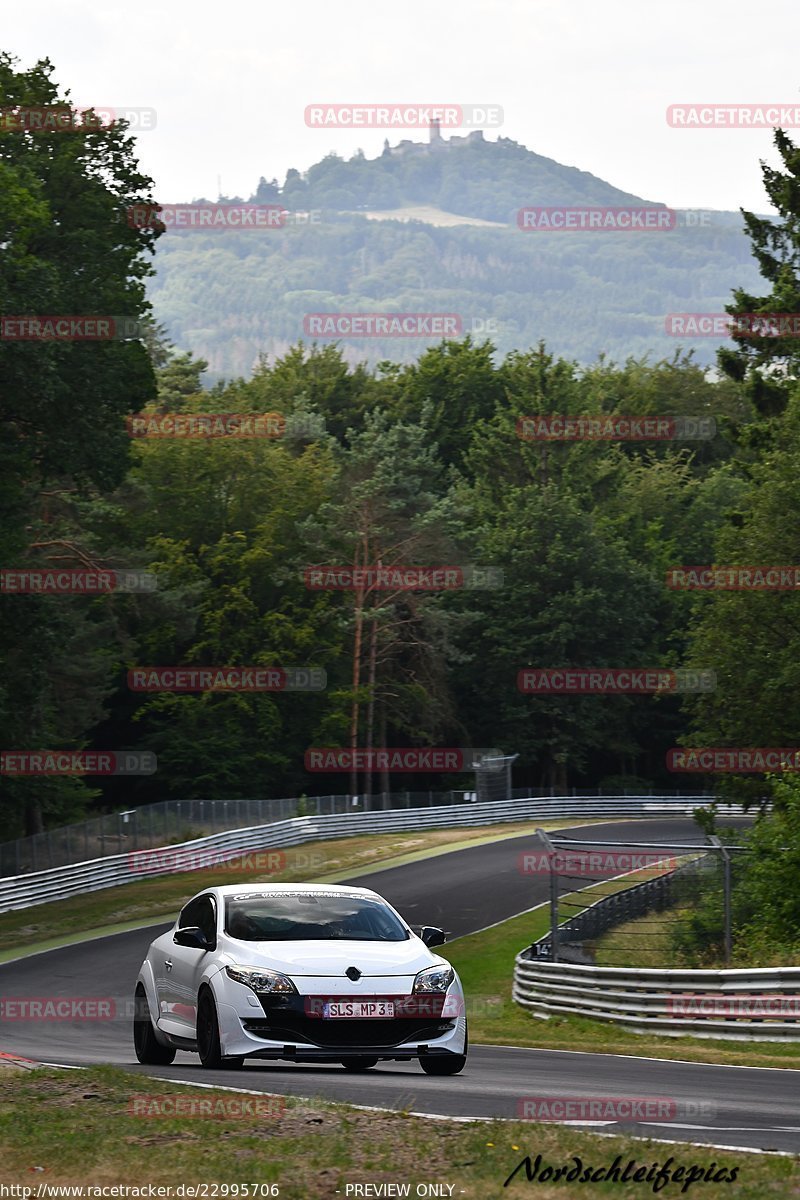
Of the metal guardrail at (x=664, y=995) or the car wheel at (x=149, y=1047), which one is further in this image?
the metal guardrail at (x=664, y=995)

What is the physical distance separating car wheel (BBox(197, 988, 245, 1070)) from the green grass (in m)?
2.36

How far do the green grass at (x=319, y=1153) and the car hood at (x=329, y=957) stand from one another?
7.54ft

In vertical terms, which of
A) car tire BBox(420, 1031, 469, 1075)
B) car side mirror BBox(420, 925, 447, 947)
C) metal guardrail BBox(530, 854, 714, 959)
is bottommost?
metal guardrail BBox(530, 854, 714, 959)

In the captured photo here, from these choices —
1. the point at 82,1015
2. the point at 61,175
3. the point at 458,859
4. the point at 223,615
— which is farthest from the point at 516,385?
the point at 82,1015

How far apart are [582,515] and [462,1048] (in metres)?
73.9

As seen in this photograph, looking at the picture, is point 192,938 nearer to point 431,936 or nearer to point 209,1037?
point 209,1037

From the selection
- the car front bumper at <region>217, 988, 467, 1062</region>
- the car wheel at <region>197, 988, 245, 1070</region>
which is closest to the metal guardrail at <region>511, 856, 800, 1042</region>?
the car front bumper at <region>217, 988, 467, 1062</region>

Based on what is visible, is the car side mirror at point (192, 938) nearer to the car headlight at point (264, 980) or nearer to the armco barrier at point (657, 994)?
the car headlight at point (264, 980)

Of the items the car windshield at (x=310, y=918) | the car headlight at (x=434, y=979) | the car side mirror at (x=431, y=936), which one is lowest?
the car headlight at (x=434, y=979)

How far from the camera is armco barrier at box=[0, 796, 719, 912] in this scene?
139 feet

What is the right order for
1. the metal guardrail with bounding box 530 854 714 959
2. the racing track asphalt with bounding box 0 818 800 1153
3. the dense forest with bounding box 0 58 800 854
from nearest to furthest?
the racing track asphalt with bounding box 0 818 800 1153 < the metal guardrail with bounding box 530 854 714 959 < the dense forest with bounding box 0 58 800 854

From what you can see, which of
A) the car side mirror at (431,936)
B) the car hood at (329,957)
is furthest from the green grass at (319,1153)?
the car side mirror at (431,936)

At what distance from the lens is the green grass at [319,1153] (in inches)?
288

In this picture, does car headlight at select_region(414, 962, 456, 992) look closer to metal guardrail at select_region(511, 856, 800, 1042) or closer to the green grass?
the green grass
